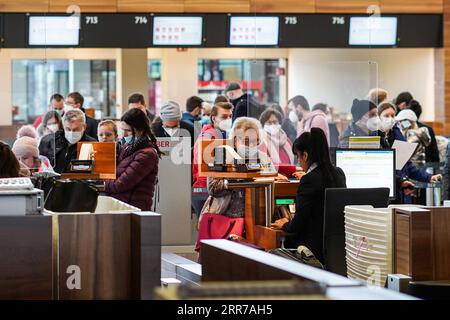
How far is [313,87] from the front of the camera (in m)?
10.4

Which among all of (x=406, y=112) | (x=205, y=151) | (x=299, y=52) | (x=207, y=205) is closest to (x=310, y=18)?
(x=299, y=52)

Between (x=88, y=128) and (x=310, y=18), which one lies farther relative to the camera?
(x=310, y=18)

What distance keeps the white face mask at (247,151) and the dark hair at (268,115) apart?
1000 mm

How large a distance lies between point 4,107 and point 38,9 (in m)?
1.28

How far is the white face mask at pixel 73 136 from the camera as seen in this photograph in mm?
8781

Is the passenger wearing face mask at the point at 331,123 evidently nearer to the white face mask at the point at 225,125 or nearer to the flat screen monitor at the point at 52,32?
the white face mask at the point at 225,125

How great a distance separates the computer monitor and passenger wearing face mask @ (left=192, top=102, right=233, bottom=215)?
124 centimetres

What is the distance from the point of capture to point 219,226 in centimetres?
703

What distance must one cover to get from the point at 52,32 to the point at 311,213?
6099mm

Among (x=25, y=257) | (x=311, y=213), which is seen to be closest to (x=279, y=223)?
(x=311, y=213)

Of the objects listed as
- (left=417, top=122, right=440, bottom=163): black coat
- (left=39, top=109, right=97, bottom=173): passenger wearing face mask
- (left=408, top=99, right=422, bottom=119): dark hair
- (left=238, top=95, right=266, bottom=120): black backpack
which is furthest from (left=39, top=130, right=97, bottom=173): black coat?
(left=408, top=99, right=422, bottom=119): dark hair

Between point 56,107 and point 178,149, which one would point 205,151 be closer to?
point 178,149

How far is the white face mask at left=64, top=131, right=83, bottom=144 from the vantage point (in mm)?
8781

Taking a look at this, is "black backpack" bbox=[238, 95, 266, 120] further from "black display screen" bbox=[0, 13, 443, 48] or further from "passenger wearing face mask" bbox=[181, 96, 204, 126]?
"black display screen" bbox=[0, 13, 443, 48]
